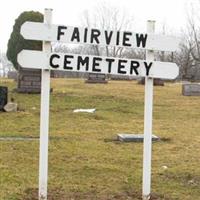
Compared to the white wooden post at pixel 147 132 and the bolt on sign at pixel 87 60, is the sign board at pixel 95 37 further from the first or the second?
the white wooden post at pixel 147 132

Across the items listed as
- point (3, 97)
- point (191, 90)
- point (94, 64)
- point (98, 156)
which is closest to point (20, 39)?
point (191, 90)

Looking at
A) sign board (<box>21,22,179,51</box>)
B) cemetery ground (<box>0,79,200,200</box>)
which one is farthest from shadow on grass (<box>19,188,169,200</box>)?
sign board (<box>21,22,179,51</box>)

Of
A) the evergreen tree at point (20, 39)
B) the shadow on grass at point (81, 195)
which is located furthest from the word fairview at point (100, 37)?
the evergreen tree at point (20, 39)

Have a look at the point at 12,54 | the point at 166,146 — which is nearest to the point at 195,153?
the point at 166,146

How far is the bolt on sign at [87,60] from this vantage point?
5.95m

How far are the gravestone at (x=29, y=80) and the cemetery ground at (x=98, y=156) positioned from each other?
3494 millimetres

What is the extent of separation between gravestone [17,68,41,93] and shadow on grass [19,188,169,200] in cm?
1432

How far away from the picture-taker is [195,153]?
960cm

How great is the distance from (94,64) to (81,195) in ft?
4.67

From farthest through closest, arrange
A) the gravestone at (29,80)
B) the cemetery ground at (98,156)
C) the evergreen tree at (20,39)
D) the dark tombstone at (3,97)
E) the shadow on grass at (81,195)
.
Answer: the evergreen tree at (20,39) → the gravestone at (29,80) → the dark tombstone at (3,97) → the cemetery ground at (98,156) → the shadow on grass at (81,195)

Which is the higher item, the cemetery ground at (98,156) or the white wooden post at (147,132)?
the white wooden post at (147,132)

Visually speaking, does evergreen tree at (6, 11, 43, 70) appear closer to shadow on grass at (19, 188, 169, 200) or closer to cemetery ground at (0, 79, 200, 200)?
cemetery ground at (0, 79, 200, 200)

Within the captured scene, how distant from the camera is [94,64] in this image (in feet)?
19.9

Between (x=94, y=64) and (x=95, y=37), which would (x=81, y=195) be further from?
(x=95, y=37)
